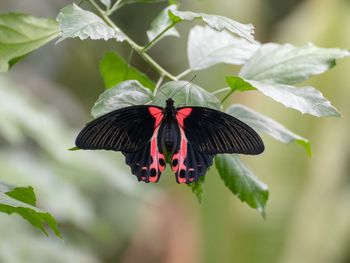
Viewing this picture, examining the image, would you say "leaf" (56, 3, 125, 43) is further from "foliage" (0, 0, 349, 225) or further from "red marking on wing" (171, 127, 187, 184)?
"red marking on wing" (171, 127, 187, 184)

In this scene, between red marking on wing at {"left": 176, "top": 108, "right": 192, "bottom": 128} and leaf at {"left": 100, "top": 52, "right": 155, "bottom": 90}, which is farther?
leaf at {"left": 100, "top": 52, "right": 155, "bottom": 90}

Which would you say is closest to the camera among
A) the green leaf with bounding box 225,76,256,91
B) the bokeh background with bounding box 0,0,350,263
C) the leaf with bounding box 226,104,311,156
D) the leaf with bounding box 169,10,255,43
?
the leaf with bounding box 169,10,255,43

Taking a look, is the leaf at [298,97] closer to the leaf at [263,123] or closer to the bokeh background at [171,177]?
the leaf at [263,123]

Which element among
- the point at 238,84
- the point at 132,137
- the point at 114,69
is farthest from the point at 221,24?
the point at 114,69

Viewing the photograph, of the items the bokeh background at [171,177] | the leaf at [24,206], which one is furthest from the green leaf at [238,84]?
the bokeh background at [171,177]

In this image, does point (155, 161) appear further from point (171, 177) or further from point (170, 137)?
point (171, 177)

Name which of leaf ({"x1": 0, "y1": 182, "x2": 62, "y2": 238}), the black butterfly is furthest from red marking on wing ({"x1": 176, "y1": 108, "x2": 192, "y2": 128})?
leaf ({"x1": 0, "y1": 182, "x2": 62, "y2": 238})

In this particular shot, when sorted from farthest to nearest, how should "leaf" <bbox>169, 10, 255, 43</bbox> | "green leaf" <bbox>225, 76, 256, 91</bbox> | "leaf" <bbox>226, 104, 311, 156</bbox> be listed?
"leaf" <bbox>226, 104, 311, 156</bbox> → "green leaf" <bbox>225, 76, 256, 91</bbox> → "leaf" <bbox>169, 10, 255, 43</bbox>

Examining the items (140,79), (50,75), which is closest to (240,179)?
(140,79)
